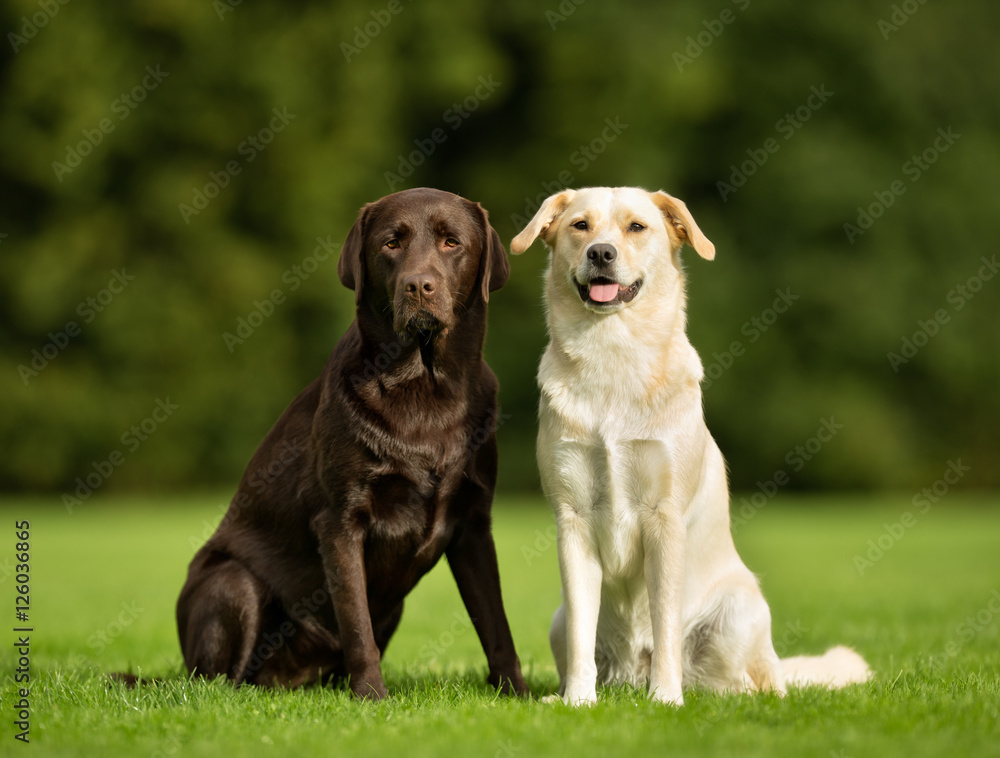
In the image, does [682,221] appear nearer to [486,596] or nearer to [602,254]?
[602,254]

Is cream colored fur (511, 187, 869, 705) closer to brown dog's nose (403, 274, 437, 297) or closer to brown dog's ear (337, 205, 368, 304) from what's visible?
brown dog's nose (403, 274, 437, 297)

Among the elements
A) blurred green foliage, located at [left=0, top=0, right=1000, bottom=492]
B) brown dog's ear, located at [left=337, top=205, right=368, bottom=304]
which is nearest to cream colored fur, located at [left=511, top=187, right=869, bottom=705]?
brown dog's ear, located at [left=337, top=205, right=368, bottom=304]

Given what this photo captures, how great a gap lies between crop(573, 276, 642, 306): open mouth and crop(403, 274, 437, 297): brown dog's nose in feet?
1.86

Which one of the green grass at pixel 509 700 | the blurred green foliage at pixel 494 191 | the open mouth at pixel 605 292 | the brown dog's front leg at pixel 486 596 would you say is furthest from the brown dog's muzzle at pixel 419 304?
the blurred green foliage at pixel 494 191

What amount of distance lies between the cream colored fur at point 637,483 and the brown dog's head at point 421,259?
237 millimetres

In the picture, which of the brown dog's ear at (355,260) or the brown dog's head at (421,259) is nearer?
the brown dog's head at (421,259)

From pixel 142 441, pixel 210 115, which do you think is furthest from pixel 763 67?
pixel 142 441

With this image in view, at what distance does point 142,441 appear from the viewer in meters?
17.9

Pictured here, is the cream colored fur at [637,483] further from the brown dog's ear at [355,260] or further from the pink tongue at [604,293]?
the brown dog's ear at [355,260]

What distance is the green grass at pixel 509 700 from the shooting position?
323 centimetres

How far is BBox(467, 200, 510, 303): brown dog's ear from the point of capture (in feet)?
14.2

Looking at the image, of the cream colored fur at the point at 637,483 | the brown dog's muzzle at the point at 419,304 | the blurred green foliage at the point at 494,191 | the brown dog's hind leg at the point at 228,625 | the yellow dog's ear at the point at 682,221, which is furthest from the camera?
the blurred green foliage at the point at 494,191

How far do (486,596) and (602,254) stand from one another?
55.6 inches

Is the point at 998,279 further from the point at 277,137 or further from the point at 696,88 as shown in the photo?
the point at 277,137
